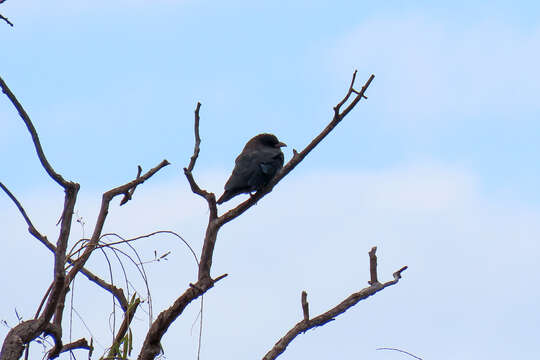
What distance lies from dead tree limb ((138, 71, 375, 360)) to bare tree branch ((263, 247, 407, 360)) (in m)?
0.45

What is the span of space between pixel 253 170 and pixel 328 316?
4.43 meters

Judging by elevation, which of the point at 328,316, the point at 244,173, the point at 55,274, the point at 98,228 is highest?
the point at 244,173

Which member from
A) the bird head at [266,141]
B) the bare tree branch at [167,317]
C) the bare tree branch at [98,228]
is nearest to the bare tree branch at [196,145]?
the bare tree branch at [98,228]

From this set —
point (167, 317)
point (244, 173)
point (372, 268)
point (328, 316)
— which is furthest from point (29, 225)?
point (244, 173)

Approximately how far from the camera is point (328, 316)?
165 inches

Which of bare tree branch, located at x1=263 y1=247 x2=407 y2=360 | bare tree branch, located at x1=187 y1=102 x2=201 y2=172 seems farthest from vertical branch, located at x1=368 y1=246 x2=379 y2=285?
bare tree branch, located at x1=187 y1=102 x2=201 y2=172

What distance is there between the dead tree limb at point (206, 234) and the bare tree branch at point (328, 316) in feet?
1.47

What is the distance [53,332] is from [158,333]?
1.63 ft

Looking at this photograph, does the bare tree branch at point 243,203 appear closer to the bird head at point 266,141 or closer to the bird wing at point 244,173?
the bird wing at point 244,173

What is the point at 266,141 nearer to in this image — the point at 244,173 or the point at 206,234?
the point at 244,173

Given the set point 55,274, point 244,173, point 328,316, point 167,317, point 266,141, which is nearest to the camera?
point 55,274

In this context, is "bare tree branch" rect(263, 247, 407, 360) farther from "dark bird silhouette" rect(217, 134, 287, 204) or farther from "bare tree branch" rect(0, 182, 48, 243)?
"dark bird silhouette" rect(217, 134, 287, 204)

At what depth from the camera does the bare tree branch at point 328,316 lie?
4027 millimetres

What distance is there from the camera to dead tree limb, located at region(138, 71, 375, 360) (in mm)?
3707
